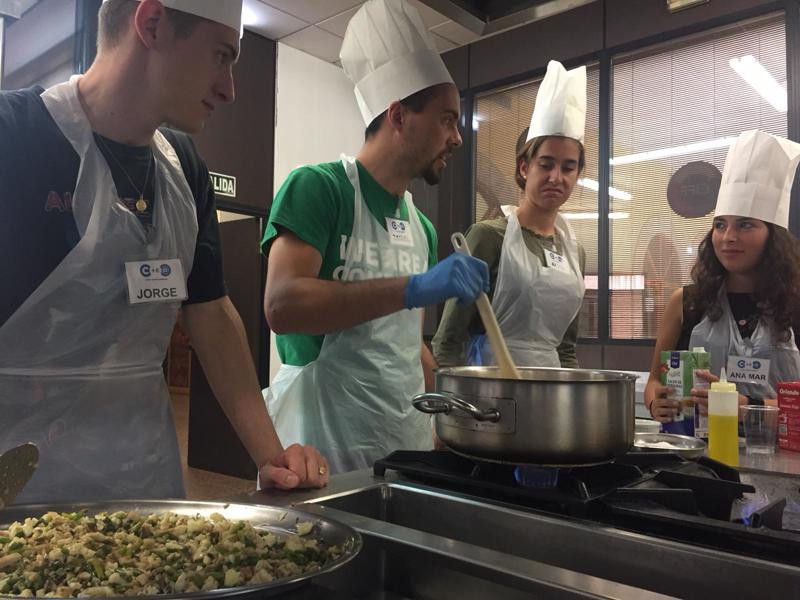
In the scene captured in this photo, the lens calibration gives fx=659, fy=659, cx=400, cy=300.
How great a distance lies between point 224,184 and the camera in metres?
3.98

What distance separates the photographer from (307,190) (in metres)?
1.47

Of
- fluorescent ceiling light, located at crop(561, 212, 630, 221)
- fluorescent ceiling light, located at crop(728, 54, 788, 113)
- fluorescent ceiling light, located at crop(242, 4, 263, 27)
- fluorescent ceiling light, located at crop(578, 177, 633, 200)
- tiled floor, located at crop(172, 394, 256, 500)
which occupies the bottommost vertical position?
tiled floor, located at crop(172, 394, 256, 500)

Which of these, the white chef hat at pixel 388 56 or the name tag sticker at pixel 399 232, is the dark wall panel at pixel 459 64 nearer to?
the white chef hat at pixel 388 56

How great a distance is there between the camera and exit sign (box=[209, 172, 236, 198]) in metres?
3.94

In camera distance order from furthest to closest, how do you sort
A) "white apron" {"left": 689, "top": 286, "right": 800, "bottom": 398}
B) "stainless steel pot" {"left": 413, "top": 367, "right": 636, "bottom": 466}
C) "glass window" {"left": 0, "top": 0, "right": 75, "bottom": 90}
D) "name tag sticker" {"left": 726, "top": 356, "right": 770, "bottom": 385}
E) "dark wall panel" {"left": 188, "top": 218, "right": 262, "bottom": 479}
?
"dark wall panel" {"left": 188, "top": 218, "right": 262, "bottom": 479}, "glass window" {"left": 0, "top": 0, "right": 75, "bottom": 90}, "white apron" {"left": 689, "top": 286, "right": 800, "bottom": 398}, "name tag sticker" {"left": 726, "top": 356, "right": 770, "bottom": 385}, "stainless steel pot" {"left": 413, "top": 367, "right": 636, "bottom": 466}

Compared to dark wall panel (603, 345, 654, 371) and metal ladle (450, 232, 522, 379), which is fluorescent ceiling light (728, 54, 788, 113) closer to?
dark wall panel (603, 345, 654, 371)

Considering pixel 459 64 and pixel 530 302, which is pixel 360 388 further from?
pixel 459 64

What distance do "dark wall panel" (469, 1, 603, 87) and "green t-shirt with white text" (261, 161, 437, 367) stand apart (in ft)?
9.24

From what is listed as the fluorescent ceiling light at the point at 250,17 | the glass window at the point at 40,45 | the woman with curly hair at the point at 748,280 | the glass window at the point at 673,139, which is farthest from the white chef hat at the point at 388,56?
the glass window at the point at 673,139

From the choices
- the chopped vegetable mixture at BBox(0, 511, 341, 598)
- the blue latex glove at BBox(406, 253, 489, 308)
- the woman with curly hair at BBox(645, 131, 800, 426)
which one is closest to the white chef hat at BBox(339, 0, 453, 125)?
the blue latex glove at BBox(406, 253, 489, 308)

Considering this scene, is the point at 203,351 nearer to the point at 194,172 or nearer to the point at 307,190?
the point at 194,172

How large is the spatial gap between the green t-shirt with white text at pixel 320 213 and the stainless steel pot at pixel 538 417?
75 cm

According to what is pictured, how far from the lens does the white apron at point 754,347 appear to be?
1931mm

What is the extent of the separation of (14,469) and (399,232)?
1.13 meters
